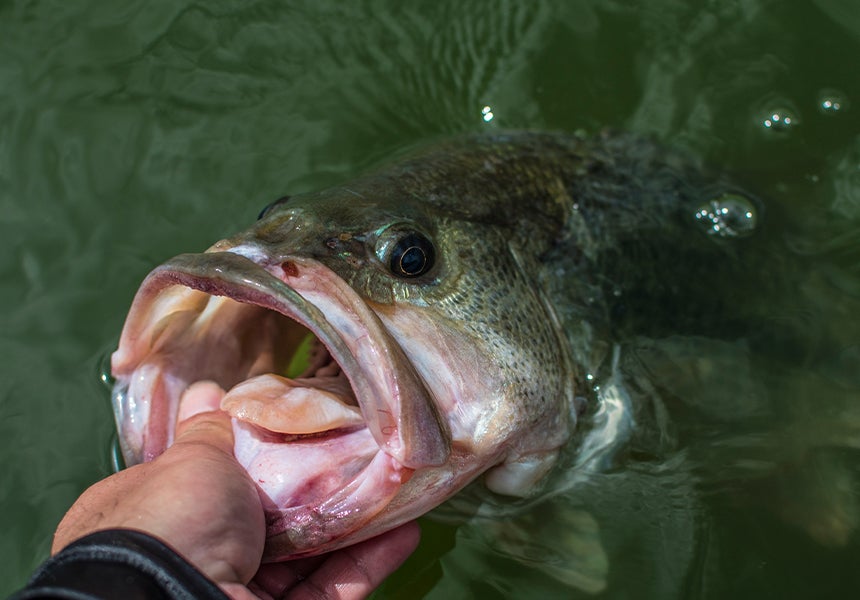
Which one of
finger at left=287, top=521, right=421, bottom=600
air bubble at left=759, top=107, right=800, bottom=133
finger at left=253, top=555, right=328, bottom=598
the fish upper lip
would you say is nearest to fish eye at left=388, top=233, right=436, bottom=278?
the fish upper lip

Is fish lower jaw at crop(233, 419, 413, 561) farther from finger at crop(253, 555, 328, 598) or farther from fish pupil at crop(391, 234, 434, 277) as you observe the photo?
fish pupil at crop(391, 234, 434, 277)

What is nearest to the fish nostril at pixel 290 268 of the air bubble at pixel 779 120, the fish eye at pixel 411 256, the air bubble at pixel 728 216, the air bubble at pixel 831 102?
the fish eye at pixel 411 256

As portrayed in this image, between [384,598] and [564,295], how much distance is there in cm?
135

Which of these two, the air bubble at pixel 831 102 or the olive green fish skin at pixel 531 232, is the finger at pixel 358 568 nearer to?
the olive green fish skin at pixel 531 232

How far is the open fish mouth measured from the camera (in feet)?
7.13

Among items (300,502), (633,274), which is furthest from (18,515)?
(633,274)

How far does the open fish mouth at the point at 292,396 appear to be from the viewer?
7.13 feet

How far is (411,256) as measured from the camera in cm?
256

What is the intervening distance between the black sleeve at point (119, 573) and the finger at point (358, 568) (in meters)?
0.72

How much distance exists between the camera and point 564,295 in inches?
122

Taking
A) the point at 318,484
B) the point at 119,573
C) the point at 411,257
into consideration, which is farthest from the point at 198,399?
the point at 119,573

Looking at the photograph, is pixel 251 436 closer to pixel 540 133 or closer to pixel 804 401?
pixel 540 133

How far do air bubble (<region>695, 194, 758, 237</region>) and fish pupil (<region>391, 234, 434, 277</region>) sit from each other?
1552 mm

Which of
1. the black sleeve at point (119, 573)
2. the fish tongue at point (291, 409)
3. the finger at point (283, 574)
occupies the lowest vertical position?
the finger at point (283, 574)
